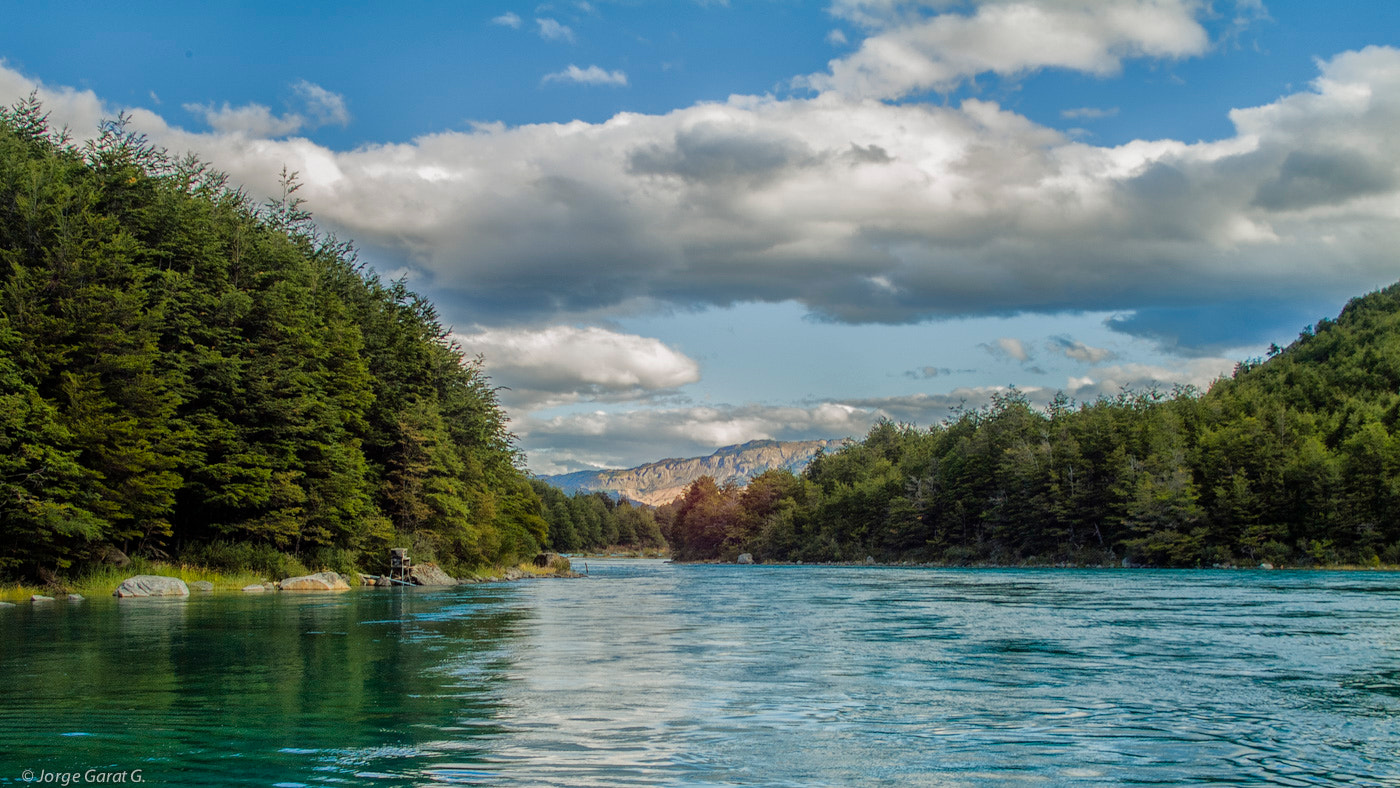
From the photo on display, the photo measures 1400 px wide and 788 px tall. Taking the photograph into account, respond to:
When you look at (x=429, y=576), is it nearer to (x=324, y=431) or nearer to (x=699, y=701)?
(x=324, y=431)

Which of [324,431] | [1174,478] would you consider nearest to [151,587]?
[324,431]

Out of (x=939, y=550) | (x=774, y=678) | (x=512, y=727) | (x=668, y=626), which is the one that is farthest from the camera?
(x=939, y=550)

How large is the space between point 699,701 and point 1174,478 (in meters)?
86.7

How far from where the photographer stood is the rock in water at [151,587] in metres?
32.9

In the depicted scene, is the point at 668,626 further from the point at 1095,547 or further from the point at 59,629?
the point at 1095,547

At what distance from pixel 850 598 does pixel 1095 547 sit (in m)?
70.0

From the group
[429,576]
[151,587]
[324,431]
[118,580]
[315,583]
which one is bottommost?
[429,576]

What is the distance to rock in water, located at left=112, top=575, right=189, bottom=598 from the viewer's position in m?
32.9

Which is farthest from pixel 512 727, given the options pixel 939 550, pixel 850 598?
pixel 939 550

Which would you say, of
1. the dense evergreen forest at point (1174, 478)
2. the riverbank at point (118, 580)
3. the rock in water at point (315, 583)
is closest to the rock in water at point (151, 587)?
the riverbank at point (118, 580)

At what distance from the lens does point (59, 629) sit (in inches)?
788

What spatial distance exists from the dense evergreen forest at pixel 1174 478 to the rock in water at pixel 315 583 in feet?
234

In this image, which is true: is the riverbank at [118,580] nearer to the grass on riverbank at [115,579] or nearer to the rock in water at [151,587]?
the grass on riverbank at [115,579]

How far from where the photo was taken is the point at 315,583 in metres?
42.8
